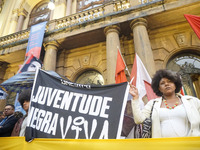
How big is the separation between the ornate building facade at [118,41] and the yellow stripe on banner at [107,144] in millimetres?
3833

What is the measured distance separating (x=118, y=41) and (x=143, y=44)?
1.20 metres

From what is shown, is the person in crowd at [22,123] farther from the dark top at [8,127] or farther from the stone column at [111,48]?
the stone column at [111,48]

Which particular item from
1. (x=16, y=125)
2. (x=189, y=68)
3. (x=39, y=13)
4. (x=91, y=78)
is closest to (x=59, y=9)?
(x=39, y=13)

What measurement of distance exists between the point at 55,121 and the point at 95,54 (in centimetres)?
630

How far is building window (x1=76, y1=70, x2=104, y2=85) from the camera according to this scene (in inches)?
300

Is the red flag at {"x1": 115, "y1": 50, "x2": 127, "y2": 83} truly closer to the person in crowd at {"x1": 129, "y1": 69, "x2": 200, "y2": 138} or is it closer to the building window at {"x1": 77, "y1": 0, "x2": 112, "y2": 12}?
the person in crowd at {"x1": 129, "y1": 69, "x2": 200, "y2": 138}

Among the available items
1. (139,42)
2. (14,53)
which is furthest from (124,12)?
(14,53)

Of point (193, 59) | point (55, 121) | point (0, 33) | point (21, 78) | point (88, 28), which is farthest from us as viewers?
point (0, 33)

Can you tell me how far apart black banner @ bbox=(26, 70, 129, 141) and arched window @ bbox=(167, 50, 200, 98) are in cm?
517

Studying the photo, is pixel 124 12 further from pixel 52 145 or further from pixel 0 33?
pixel 0 33

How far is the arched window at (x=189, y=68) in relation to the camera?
19.9 feet

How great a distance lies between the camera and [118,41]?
6.42m

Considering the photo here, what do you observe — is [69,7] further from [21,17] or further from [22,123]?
[22,123]

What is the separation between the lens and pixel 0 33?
12.6 meters
